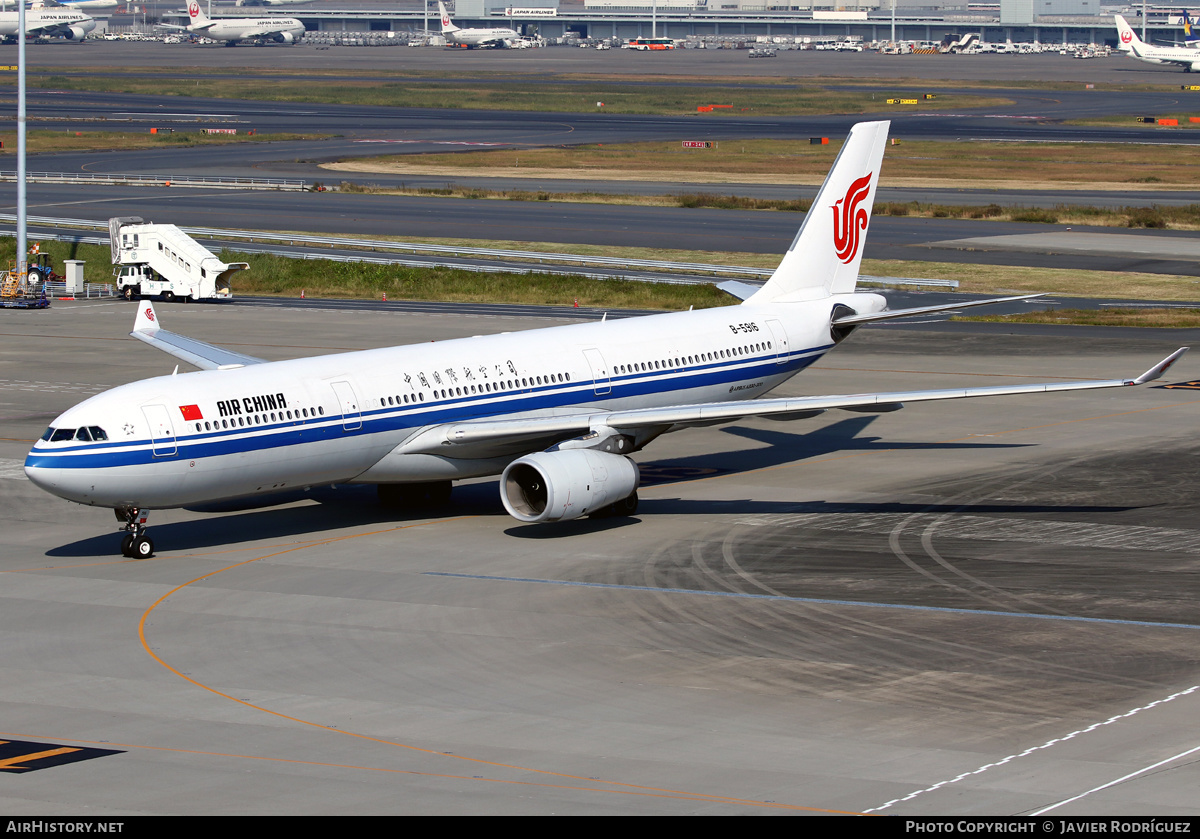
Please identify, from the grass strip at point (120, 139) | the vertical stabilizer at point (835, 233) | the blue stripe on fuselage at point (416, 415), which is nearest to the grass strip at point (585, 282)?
the vertical stabilizer at point (835, 233)

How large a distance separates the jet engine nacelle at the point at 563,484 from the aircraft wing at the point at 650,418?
87 cm

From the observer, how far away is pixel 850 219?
5016cm

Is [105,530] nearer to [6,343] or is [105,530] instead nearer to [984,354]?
[6,343]

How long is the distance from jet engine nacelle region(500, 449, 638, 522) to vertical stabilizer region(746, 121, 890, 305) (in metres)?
12.7

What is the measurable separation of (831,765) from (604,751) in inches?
133

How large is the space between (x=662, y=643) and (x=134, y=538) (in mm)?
14033

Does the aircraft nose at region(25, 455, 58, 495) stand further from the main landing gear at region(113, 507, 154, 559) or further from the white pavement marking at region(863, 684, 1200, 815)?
the white pavement marking at region(863, 684, 1200, 815)

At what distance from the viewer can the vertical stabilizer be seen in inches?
1927

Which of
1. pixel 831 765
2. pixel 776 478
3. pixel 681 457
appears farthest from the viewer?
pixel 681 457

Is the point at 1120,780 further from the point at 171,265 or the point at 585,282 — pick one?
the point at 171,265

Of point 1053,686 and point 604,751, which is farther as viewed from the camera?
point 1053,686

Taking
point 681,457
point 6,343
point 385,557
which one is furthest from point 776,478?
point 6,343

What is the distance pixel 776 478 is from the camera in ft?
151

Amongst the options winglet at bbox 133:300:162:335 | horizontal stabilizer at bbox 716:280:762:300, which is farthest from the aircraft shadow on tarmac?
winglet at bbox 133:300:162:335
